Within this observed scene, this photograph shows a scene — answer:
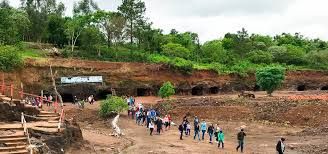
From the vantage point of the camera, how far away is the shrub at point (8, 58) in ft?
157

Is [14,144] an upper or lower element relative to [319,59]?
lower

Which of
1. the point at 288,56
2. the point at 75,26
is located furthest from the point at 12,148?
the point at 288,56

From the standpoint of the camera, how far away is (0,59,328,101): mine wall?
52.0m

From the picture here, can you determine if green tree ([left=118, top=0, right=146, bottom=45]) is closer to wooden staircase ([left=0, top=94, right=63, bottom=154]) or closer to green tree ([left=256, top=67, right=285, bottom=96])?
green tree ([left=256, top=67, right=285, bottom=96])

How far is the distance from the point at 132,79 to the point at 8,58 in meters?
15.4

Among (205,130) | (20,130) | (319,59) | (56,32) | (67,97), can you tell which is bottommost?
(205,130)

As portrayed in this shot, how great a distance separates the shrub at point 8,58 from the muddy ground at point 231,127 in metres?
9.67

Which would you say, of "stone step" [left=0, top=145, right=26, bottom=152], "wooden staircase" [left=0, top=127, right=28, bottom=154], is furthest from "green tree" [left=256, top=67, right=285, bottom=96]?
"stone step" [left=0, top=145, right=26, bottom=152]

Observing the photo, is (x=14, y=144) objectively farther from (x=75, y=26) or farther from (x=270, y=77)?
(x=75, y=26)

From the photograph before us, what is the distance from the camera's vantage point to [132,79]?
188 ft

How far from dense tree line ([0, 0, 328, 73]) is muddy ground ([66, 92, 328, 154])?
18.5m

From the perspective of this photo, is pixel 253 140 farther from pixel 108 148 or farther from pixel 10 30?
pixel 10 30

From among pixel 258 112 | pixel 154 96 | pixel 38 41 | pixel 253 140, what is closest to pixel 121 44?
pixel 38 41

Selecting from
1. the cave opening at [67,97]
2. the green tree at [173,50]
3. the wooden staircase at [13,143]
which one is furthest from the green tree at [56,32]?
the wooden staircase at [13,143]
